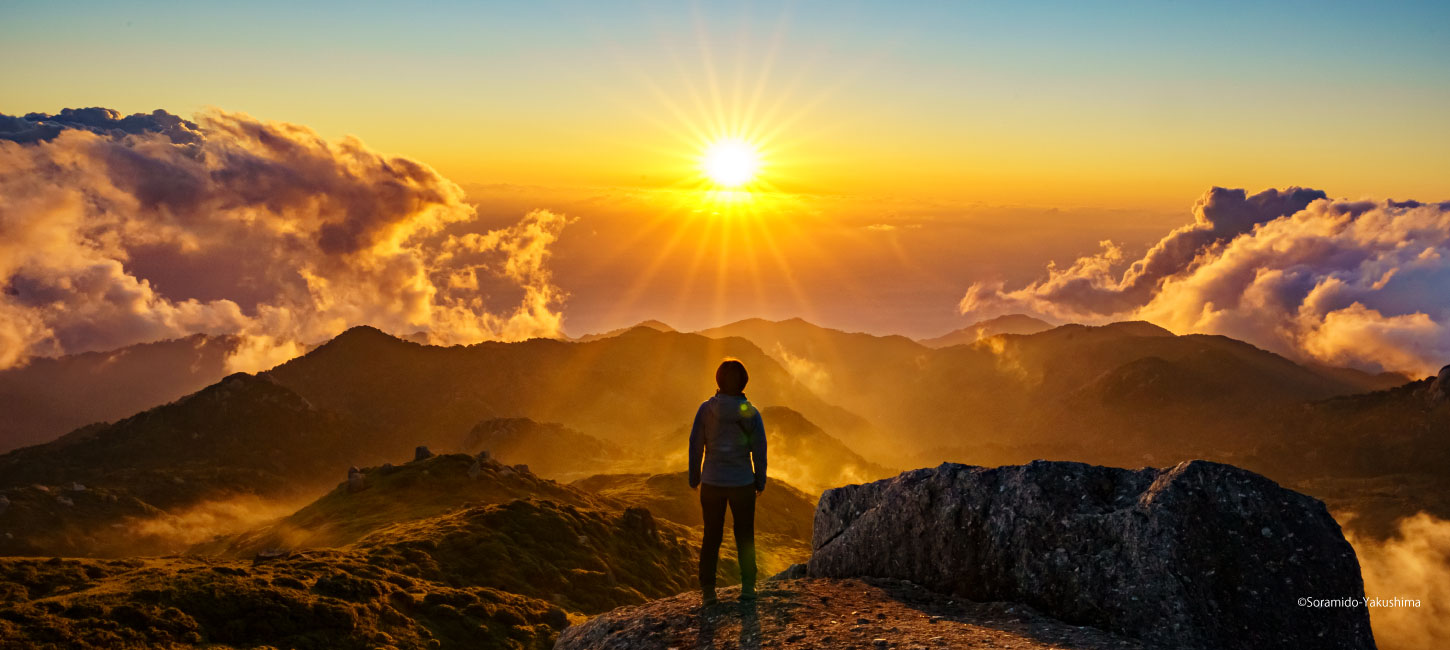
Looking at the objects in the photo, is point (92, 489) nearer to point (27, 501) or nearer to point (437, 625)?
point (27, 501)

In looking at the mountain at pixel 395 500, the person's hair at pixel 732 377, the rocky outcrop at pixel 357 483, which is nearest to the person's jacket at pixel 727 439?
the person's hair at pixel 732 377

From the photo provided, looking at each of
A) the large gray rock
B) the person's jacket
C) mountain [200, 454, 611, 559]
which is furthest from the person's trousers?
mountain [200, 454, 611, 559]

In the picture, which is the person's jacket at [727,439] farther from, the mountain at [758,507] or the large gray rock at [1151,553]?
the mountain at [758,507]

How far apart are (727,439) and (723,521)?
5.44 ft

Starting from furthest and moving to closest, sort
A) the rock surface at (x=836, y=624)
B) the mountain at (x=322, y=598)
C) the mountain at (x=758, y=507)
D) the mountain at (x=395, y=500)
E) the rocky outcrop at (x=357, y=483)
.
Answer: the mountain at (x=758, y=507)
the rocky outcrop at (x=357, y=483)
the mountain at (x=395, y=500)
the mountain at (x=322, y=598)
the rock surface at (x=836, y=624)

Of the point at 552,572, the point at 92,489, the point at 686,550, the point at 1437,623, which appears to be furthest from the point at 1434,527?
the point at 92,489

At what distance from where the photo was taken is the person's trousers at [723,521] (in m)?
17.3

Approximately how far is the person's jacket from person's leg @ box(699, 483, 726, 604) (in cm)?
27

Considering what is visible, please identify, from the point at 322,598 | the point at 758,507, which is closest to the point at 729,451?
the point at 322,598

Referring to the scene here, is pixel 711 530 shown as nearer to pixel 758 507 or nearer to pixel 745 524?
pixel 745 524

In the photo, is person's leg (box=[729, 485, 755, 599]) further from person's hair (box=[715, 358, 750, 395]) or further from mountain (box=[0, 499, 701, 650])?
mountain (box=[0, 499, 701, 650])

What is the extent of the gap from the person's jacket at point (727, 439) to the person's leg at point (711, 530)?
269 mm

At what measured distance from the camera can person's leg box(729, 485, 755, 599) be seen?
→ 17.3 metres

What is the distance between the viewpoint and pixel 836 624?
17078 mm
